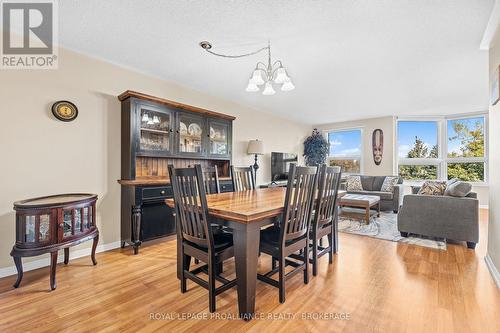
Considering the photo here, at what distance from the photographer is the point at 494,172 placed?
7.51 feet

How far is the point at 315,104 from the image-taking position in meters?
4.88

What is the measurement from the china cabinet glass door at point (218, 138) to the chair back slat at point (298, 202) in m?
2.20

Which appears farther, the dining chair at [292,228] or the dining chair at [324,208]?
the dining chair at [324,208]

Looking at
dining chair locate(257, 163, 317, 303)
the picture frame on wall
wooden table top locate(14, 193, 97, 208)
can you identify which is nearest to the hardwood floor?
dining chair locate(257, 163, 317, 303)

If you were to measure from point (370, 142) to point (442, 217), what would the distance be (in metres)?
3.65

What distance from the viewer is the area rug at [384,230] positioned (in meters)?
3.10

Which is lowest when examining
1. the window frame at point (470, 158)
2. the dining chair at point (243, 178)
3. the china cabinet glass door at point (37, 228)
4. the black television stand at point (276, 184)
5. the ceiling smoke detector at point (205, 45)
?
the china cabinet glass door at point (37, 228)

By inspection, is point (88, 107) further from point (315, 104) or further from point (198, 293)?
point (315, 104)

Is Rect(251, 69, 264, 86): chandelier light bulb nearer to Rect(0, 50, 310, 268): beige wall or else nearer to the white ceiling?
the white ceiling

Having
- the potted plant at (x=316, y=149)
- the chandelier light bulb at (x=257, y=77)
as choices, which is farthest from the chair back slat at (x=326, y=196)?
the potted plant at (x=316, y=149)

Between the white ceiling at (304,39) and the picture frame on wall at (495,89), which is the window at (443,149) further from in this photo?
the picture frame on wall at (495,89)

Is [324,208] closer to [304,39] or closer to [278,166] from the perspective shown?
[304,39]

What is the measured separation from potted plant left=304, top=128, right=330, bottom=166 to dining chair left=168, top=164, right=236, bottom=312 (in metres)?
5.29

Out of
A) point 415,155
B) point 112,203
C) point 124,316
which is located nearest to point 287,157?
point 415,155
